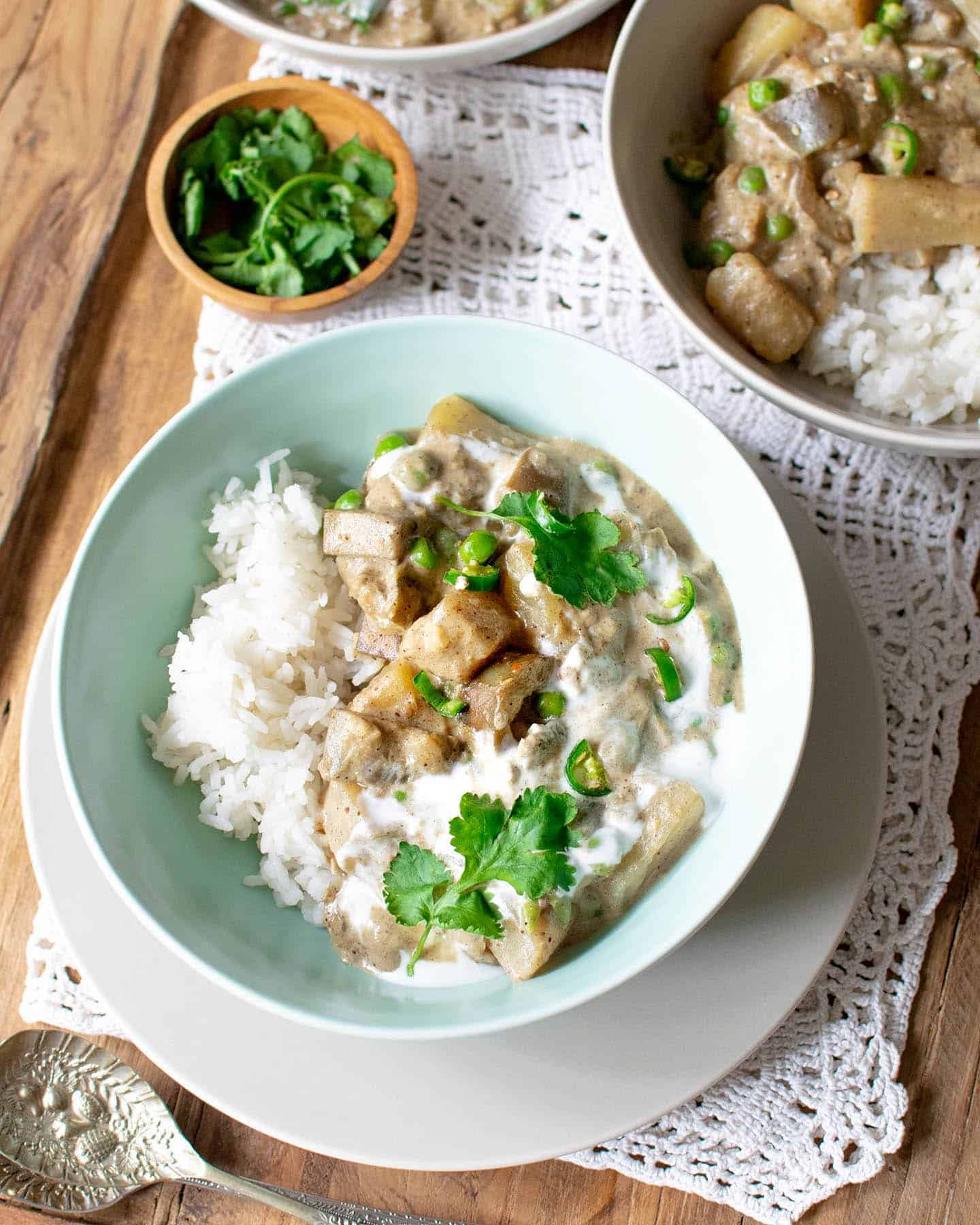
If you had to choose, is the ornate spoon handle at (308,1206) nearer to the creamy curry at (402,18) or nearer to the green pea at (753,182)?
the green pea at (753,182)

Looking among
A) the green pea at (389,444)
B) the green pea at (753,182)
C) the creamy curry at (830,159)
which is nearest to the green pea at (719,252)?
the creamy curry at (830,159)

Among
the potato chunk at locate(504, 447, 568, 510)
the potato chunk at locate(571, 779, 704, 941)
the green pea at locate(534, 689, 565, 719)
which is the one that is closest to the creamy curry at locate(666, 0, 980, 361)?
the potato chunk at locate(504, 447, 568, 510)

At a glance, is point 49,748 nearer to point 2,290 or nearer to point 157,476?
point 157,476

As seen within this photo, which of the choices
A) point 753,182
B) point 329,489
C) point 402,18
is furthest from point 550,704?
point 402,18

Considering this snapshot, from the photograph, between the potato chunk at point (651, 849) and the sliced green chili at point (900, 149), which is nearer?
the potato chunk at point (651, 849)

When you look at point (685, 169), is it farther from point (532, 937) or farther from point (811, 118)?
point (532, 937)

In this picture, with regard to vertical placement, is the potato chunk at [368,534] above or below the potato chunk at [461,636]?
above

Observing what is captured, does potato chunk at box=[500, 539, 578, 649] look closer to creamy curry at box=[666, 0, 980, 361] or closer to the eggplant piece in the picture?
creamy curry at box=[666, 0, 980, 361]

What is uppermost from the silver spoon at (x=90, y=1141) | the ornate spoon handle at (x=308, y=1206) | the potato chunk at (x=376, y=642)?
the potato chunk at (x=376, y=642)

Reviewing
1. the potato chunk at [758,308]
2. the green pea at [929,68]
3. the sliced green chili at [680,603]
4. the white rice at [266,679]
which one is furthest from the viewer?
the green pea at [929,68]
